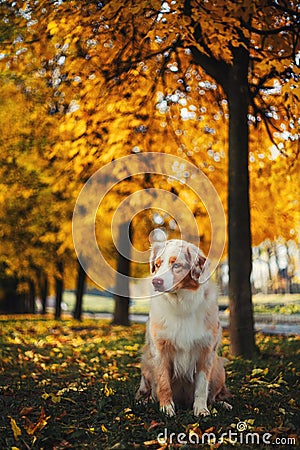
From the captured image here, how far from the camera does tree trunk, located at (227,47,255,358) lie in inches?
348

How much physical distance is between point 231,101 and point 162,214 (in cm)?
495

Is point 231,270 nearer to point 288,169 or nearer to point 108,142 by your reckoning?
point 288,169

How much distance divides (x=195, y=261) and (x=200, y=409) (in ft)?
4.42

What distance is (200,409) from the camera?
4.90 m

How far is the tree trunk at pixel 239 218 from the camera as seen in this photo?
8852 mm

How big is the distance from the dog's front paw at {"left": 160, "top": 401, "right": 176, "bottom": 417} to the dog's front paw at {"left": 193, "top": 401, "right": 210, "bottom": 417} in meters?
0.20

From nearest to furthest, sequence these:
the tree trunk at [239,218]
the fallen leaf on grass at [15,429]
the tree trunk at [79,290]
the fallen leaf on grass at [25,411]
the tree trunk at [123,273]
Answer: the fallen leaf on grass at [15,429] → the fallen leaf on grass at [25,411] → the tree trunk at [239,218] → the tree trunk at [123,273] → the tree trunk at [79,290]

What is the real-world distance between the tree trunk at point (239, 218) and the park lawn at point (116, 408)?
0.55 meters

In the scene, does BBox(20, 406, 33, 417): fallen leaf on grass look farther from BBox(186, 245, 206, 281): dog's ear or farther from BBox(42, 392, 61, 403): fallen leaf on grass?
BBox(186, 245, 206, 281): dog's ear

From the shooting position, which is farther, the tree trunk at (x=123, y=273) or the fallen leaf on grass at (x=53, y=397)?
the tree trunk at (x=123, y=273)

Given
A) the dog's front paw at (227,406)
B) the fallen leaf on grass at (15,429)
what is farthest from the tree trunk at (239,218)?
the fallen leaf on grass at (15,429)

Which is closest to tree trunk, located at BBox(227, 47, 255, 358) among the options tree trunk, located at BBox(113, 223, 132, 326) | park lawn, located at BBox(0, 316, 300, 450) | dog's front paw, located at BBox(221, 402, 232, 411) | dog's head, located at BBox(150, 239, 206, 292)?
park lawn, located at BBox(0, 316, 300, 450)

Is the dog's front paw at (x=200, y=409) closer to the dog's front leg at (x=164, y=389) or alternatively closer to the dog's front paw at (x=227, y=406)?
the dog's front leg at (x=164, y=389)

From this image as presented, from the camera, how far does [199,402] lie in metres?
4.95
